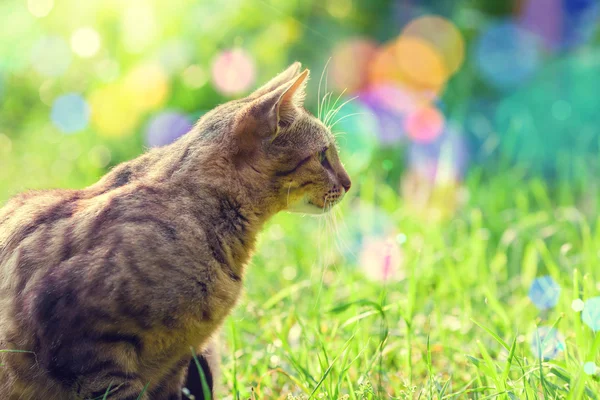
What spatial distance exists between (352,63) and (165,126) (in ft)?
4.87

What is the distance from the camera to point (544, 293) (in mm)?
2645

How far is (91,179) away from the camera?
464cm

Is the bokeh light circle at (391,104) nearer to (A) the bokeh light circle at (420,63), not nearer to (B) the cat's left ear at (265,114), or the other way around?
(A) the bokeh light circle at (420,63)

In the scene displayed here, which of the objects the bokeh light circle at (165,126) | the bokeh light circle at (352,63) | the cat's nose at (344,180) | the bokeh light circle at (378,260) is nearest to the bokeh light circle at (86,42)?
the bokeh light circle at (165,126)

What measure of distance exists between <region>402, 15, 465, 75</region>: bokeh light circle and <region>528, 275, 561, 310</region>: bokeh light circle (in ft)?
7.99

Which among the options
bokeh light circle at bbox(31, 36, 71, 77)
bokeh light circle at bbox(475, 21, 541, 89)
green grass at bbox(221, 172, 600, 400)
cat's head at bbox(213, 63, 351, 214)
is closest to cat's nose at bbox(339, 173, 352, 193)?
cat's head at bbox(213, 63, 351, 214)

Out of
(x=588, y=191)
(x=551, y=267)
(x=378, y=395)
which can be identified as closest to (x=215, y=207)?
(x=378, y=395)

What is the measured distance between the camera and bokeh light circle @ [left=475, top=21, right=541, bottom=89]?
16.1 feet

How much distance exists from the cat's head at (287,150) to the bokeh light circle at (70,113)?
382 centimetres

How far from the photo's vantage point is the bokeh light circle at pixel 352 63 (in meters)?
5.01

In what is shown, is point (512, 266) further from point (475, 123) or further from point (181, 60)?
point (181, 60)

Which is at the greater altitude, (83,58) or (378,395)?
(378,395)

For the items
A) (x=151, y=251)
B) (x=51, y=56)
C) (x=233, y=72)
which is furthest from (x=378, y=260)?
(x=51, y=56)

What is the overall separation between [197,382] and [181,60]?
3907 millimetres
